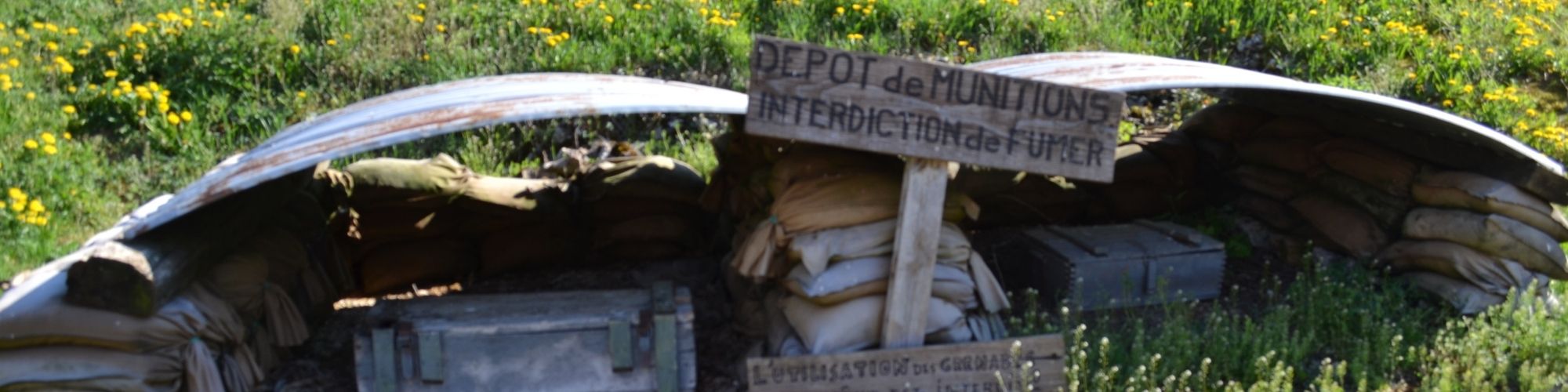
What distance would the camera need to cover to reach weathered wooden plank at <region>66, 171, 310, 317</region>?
458 cm

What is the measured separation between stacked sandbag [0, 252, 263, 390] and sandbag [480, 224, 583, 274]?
197cm

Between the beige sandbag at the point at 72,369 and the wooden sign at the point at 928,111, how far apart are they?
2.16 meters

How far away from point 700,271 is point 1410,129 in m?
3.33

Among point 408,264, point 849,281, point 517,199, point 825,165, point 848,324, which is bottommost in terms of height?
point 408,264

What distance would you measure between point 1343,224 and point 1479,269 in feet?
2.53

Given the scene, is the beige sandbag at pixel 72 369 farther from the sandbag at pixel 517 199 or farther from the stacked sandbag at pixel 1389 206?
the stacked sandbag at pixel 1389 206

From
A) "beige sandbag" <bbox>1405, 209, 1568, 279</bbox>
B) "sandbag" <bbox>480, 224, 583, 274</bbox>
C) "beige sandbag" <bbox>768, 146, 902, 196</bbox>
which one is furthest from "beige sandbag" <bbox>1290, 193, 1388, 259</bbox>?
"sandbag" <bbox>480, 224, 583, 274</bbox>

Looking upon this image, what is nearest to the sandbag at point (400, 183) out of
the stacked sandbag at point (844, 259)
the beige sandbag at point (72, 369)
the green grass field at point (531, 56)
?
the green grass field at point (531, 56)

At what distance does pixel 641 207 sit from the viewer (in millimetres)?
6953

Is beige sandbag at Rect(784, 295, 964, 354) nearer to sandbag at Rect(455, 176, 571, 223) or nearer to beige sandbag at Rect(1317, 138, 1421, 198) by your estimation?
sandbag at Rect(455, 176, 571, 223)

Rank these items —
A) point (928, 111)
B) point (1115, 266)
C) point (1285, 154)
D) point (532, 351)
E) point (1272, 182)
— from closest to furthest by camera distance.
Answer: point (928, 111) < point (532, 351) < point (1115, 266) < point (1285, 154) < point (1272, 182)

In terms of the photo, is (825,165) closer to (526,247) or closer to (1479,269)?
(526,247)

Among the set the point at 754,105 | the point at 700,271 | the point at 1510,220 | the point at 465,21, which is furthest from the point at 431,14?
the point at 1510,220

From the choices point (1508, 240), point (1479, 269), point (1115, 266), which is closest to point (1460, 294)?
point (1479, 269)
